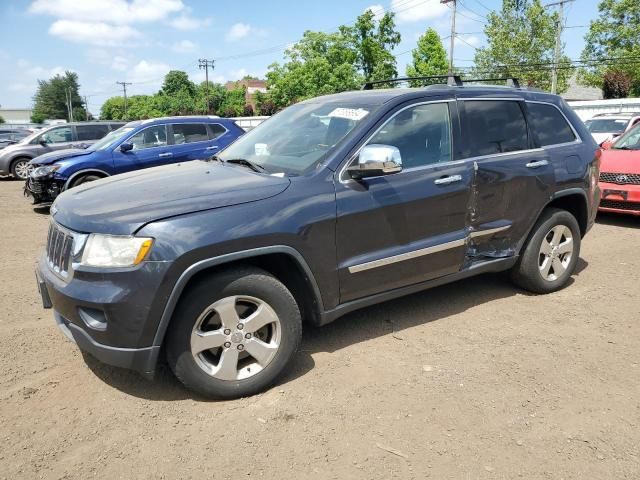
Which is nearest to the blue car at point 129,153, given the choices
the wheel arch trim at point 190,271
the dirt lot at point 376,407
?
the dirt lot at point 376,407

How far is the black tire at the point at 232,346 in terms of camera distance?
2.93 metres

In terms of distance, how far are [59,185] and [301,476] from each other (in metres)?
8.52

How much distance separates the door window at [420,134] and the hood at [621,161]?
5.06 m

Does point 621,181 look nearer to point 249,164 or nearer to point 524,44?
point 249,164

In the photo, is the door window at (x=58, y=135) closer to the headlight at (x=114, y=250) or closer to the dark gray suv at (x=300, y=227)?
the dark gray suv at (x=300, y=227)

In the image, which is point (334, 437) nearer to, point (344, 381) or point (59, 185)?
point (344, 381)

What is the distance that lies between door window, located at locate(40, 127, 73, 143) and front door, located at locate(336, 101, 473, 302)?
13.9 m

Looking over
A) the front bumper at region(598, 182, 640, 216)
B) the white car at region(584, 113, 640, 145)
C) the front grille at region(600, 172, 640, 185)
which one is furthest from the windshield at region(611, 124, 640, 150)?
the white car at region(584, 113, 640, 145)

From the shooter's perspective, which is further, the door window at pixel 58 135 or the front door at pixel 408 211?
the door window at pixel 58 135

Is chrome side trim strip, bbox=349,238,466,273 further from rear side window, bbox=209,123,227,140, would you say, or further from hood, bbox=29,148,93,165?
hood, bbox=29,148,93,165

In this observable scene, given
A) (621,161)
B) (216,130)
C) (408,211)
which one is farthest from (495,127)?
(216,130)

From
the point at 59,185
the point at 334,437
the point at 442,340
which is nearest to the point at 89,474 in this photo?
the point at 334,437

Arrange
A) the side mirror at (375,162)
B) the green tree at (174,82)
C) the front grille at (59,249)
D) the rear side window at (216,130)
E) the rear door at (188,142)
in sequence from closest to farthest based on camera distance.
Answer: the front grille at (59,249) < the side mirror at (375,162) < the rear door at (188,142) < the rear side window at (216,130) < the green tree at (174,82)

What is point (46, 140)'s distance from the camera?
15281 mm
